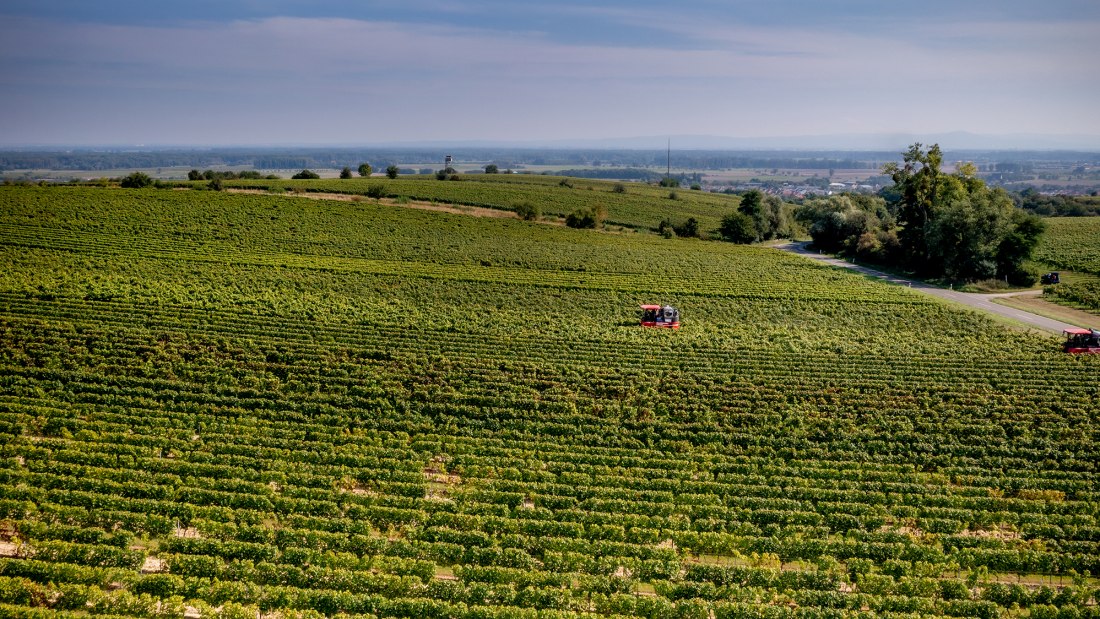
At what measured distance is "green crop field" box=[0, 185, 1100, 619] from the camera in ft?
61.8

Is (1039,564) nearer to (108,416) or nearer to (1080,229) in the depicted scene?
(108,416)

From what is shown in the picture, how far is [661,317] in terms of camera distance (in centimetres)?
4859

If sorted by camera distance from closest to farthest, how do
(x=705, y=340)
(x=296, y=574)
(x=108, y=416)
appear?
(x=296, y=574)
(x=108, y=416)
(x=705, y=340)

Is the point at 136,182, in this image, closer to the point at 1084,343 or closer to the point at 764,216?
the point at 764,216

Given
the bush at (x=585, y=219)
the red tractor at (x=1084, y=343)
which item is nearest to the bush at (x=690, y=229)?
the bush at (x=585, y=219)

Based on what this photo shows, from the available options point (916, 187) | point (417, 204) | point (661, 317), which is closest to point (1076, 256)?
point (916, 187)

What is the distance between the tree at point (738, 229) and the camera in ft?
333

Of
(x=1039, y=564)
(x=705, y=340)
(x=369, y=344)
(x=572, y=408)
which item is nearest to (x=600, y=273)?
(x=705, y=340)

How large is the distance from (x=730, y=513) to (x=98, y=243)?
6742 cm

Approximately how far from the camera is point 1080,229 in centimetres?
9556

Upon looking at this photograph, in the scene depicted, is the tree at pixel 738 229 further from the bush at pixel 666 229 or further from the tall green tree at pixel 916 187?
the tall green tree at pixel 916 187

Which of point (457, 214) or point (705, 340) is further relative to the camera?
point (457, 214)

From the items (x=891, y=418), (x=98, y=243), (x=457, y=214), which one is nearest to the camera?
(x=891, y=418)

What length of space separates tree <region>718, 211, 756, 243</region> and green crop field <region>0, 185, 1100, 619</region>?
4619cm
